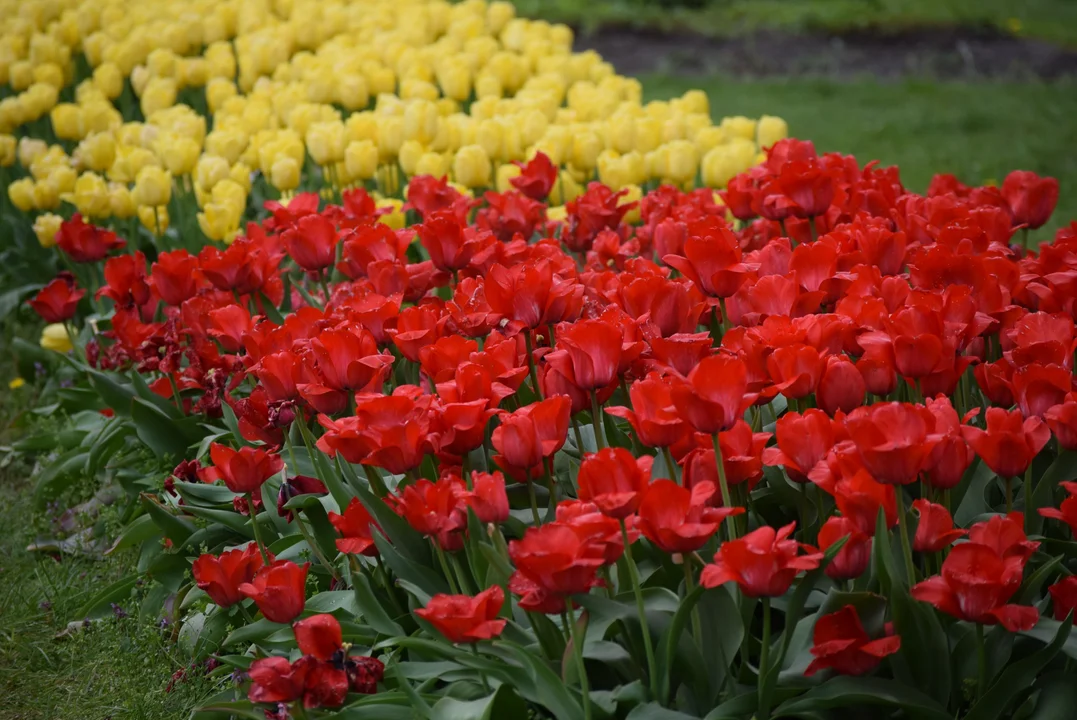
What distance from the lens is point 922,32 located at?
10359mm

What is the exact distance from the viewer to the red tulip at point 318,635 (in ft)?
5.42

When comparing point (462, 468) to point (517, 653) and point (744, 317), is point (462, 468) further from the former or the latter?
point (744, 317)

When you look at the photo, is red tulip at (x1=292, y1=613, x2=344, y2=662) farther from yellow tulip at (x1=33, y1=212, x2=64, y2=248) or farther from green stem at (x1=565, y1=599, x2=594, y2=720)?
yellow tulip at (x1=33, y1=212, x2=64, y2=248)

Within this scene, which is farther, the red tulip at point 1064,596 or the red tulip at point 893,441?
the red tulip at point 1064,596

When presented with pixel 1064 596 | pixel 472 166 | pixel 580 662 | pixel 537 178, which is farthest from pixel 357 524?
pixel 472 166

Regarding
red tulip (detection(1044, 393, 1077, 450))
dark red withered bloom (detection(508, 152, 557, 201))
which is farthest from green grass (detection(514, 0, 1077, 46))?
red tulip (detection(1044, 393, 1077, 450))

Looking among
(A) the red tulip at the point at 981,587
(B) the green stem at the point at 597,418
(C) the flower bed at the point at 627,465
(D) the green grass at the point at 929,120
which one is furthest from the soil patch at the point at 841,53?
(A) the red tulip at the point at 981,587

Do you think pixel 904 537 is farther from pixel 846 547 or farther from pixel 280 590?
pixel 280 590

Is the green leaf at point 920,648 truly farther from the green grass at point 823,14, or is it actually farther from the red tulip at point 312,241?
the green grass at point 823,14

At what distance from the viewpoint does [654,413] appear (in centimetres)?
164

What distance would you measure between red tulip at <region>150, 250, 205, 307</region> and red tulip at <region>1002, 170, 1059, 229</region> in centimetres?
197

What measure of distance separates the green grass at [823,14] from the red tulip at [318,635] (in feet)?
32.5

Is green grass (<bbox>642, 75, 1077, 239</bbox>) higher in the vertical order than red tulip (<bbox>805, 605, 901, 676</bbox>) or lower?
lower

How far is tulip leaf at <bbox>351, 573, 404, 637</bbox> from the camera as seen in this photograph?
1.92 meters
